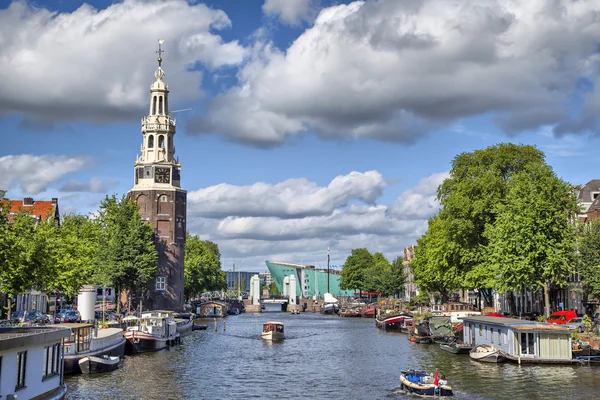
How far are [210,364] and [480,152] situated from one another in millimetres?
49365

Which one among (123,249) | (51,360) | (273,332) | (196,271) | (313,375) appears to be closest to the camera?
(51,360)

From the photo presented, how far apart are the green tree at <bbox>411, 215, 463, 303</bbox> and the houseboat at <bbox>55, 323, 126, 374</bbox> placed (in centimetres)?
4566

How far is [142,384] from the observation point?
54625 mm

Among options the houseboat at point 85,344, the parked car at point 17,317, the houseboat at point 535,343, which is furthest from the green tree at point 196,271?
the houseboat at point 535,343

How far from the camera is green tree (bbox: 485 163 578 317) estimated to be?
77.4m

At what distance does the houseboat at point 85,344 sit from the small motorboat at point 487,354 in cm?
3278

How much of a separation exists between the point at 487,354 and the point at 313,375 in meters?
15.7

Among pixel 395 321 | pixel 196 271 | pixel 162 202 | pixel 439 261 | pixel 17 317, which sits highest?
pixel 162 202

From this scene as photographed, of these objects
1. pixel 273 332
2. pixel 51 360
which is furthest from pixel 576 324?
pixel 51 360

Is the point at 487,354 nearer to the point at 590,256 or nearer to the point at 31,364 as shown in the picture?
the point at 590,256

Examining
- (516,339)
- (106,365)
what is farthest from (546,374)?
(106,365)

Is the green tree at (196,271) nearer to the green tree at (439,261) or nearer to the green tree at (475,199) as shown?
the green tree at (439,261)

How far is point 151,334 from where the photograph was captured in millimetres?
80188

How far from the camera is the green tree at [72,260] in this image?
8253 centimetres
